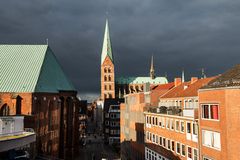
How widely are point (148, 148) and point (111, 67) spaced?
121847mm

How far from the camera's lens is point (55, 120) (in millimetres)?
57250

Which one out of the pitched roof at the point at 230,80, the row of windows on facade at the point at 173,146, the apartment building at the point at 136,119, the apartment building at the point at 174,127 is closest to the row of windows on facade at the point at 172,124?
the apartment building at the point at 174,127

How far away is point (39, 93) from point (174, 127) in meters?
22.5

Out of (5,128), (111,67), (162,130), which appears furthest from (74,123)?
(111,67)

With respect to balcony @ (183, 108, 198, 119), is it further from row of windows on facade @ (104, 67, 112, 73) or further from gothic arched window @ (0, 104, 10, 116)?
row of windows on facade @ (104, 67, 112, 73)

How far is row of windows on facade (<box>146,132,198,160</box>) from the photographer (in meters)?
34.5

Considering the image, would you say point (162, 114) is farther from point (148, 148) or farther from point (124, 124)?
point (124, 124)

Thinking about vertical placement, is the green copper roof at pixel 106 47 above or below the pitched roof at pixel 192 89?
above

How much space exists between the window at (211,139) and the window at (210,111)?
1.47 m

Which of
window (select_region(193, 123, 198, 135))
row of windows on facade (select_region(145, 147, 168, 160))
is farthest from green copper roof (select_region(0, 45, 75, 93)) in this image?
window (select_region(193, 123, 198, 135))

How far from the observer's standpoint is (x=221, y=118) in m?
26.5

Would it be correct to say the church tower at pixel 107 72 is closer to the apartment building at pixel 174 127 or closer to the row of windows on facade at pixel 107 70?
the row of windows on facade at pixel 107 70

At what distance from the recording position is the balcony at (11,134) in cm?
1953

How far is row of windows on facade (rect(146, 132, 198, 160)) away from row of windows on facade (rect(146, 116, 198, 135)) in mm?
1792
